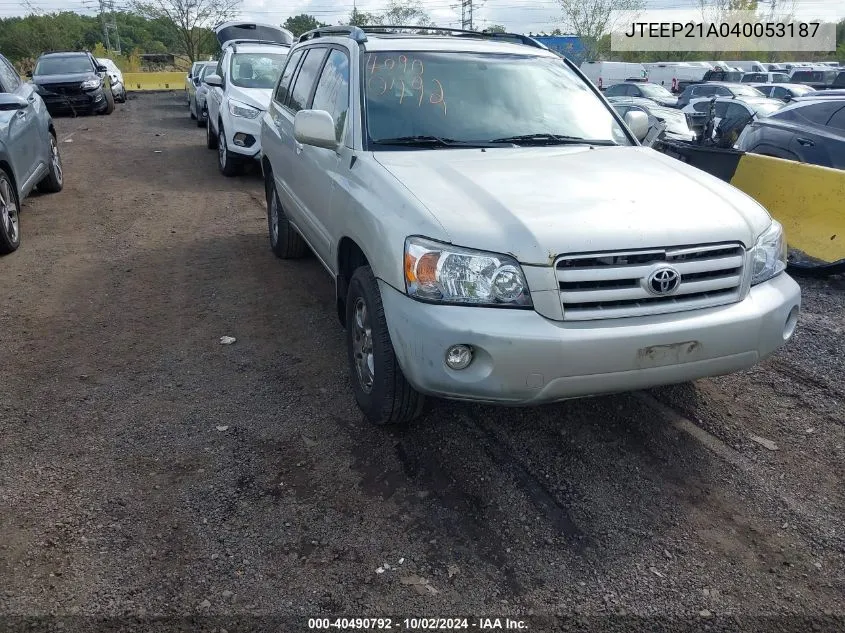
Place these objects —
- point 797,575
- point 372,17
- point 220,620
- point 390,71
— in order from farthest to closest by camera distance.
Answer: point 372,17, point 390,71, point 797,575, point 220,620

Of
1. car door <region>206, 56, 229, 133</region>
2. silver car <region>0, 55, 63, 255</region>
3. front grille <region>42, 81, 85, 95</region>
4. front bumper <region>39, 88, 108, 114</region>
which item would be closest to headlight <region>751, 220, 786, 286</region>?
silver car <region>0, 55, 63, 255</region>

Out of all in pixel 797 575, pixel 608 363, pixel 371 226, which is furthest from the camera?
pixel 371 226

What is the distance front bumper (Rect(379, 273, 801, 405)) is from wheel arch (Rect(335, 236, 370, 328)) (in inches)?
26.6

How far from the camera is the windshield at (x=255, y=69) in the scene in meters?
10.9

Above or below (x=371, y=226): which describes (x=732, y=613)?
below

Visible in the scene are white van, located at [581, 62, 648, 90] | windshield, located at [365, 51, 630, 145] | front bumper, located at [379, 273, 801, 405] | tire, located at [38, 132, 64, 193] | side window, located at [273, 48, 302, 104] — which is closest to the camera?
front bumper, located at [379, 273, 801, 405]

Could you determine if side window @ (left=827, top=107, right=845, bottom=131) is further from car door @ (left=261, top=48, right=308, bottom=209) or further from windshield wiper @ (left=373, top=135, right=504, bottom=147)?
car door @ (left=261, top=48, right=308, bottom=209)

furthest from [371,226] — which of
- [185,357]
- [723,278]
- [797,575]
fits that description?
[797,575]

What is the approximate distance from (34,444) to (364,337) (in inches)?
67.3

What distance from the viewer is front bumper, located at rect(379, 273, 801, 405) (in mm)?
2809

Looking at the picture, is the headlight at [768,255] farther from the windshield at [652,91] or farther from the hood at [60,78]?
the windshield at [652,91]

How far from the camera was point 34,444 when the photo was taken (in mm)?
3502

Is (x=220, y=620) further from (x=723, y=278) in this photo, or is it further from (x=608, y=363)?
(x=723, y=278)

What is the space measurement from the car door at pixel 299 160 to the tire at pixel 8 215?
2.73 meters
